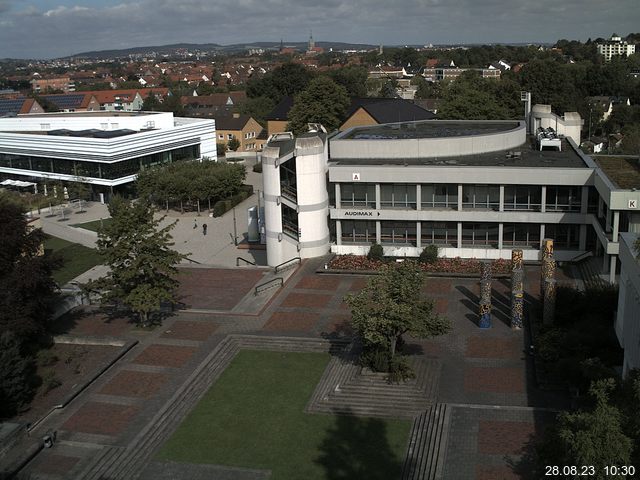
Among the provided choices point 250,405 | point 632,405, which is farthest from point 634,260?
point 250,405

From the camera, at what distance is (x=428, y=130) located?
52031 mm

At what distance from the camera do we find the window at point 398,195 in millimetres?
41719

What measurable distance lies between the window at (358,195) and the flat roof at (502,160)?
163 centimetres

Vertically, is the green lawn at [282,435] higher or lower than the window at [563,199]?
lower

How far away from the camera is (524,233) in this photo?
133 feet

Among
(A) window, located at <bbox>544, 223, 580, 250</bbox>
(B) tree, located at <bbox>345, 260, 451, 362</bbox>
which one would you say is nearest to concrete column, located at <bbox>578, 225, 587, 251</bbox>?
(A) window, located at <bbox>544, 223, 580, 250</bbox>

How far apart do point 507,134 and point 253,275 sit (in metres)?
20.2

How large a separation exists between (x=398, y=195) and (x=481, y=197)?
4901mm

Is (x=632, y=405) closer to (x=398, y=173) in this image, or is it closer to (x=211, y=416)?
(x=211, y=416)

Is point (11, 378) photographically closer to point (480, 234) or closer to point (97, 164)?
point (480, 234)

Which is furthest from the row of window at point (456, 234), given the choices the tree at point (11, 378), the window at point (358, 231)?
the tree at point (11, 378)

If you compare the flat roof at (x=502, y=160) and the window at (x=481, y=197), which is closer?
the window at (x=481, y=197)

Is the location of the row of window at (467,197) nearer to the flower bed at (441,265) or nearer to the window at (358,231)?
the window at (358,231)

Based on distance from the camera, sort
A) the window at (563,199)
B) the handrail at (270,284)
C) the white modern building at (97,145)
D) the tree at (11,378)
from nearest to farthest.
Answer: the tree at (11,378)
the handrail at (270,284)
the window at (563,199)
the white modern building at (97,145)
